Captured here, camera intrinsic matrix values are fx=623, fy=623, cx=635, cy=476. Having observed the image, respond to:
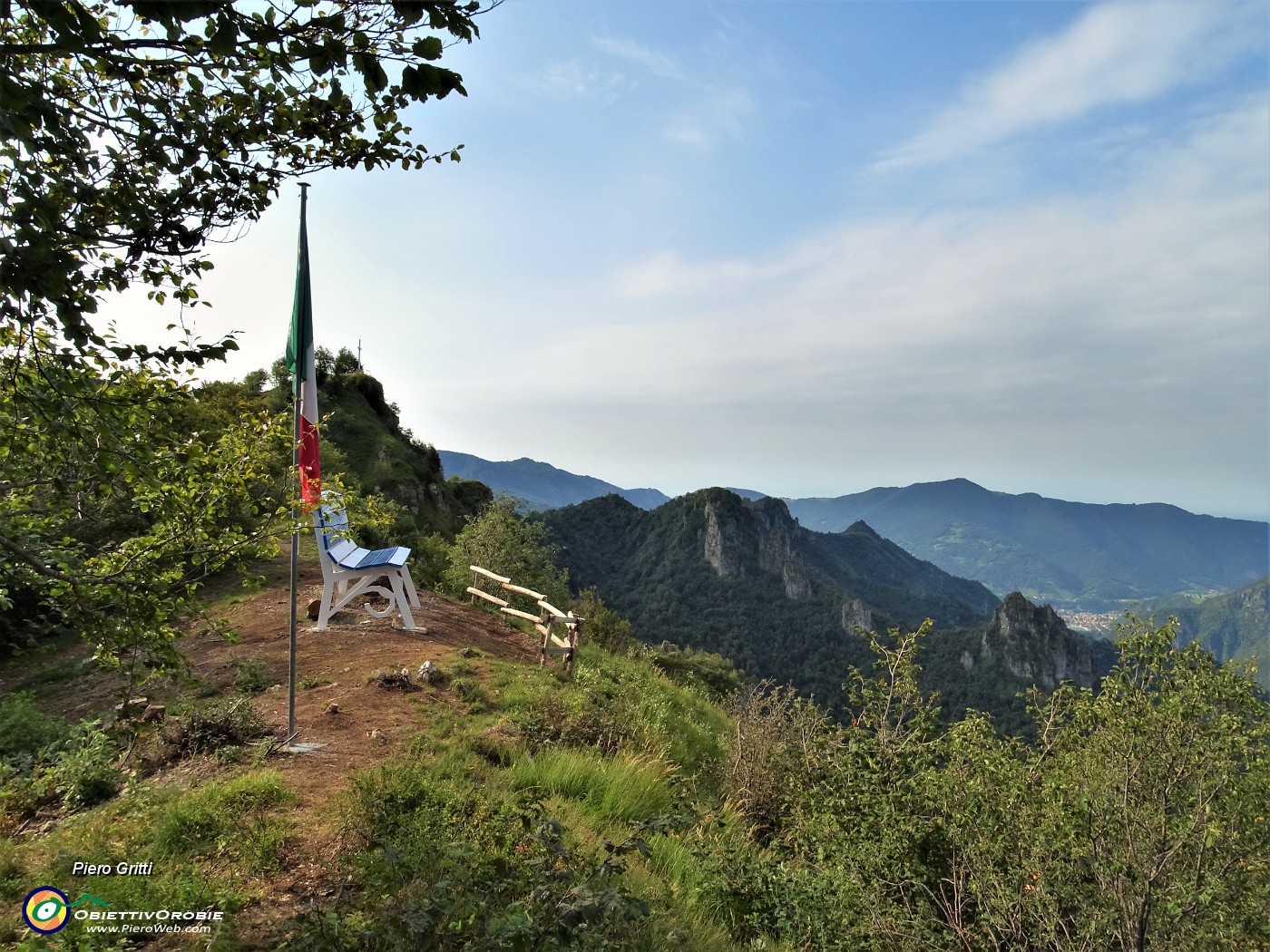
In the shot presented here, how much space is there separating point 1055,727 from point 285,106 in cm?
918

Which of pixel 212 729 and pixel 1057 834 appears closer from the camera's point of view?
pixel 1057 834

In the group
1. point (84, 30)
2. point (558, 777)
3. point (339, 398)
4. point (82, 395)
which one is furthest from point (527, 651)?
point (339, 398)

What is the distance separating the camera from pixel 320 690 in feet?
22.2

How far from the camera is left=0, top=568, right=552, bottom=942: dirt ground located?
12.1 ft

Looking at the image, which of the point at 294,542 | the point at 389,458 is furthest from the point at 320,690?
the point at 389,458

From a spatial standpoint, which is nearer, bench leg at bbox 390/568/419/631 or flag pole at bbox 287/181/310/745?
flag pole at bbox 287/181/310/745

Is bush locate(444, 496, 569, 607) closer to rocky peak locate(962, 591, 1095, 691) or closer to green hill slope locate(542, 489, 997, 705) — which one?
green hill slope locate(542, 489, 997, 705)

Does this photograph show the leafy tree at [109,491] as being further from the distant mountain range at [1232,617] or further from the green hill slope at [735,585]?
the distant mountain range at [1232,617]

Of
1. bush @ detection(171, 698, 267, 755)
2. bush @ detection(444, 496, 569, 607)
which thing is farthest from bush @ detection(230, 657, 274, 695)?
bush @ detection(444, 496, 569, 607)

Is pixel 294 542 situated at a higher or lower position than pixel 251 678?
higher

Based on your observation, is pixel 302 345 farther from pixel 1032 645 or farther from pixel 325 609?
pixel 1032 645

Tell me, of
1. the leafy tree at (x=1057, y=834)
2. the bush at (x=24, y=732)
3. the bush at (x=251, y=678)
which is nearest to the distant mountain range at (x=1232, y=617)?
the leafy tree at (x=1057, y=834)

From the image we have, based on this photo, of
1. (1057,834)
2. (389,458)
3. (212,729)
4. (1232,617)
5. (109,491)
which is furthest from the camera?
(1232,617)

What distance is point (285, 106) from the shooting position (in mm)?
2680
